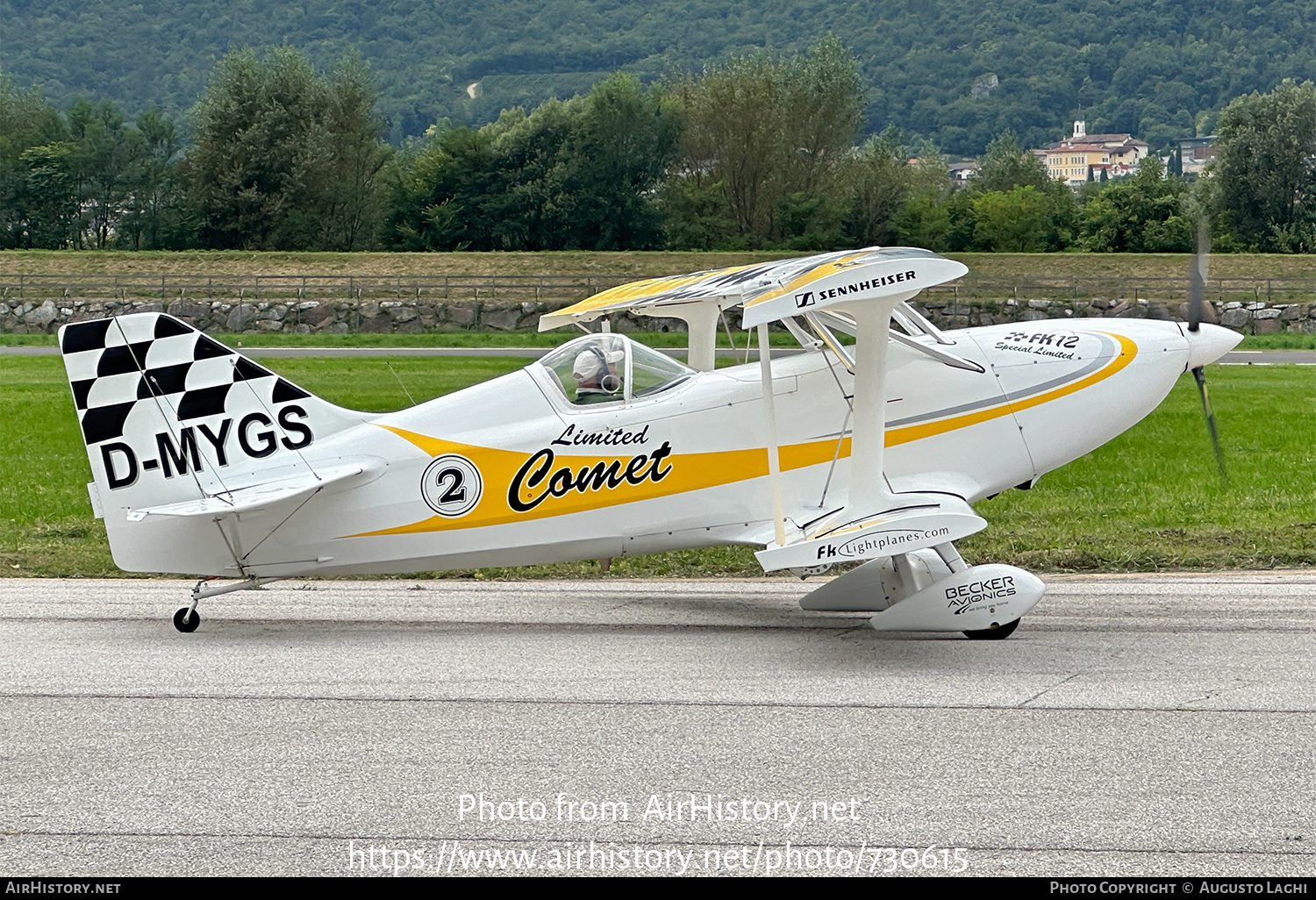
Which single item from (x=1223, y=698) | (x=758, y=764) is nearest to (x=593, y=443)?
(x=758, y=764)

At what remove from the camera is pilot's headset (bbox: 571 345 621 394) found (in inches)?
372

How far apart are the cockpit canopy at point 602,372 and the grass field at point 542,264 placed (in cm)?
3532

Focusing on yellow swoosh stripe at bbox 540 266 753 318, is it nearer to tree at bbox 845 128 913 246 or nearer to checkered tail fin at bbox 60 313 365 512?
checkered tail fin at bbox 60 313 365 512

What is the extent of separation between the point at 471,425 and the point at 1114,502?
8.22m

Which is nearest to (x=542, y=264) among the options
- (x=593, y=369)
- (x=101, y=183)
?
(x=101, y=183)

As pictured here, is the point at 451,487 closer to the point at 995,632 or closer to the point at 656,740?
the point at 656,740

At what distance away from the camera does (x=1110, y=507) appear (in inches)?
565

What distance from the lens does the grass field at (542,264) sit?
1748 inches

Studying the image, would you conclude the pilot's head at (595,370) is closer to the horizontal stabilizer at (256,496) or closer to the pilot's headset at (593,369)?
the pilot's headset at (593,369)

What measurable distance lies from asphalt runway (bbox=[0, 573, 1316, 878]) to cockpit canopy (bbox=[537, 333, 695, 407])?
1.69 m

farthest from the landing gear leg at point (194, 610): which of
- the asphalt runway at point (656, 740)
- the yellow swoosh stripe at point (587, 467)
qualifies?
the yellow swoosh stripe at point (587, 467)

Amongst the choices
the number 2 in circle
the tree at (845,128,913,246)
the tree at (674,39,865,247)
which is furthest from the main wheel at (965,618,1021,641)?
the tree at (674,39,865,247)

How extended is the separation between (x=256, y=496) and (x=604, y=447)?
2354mm

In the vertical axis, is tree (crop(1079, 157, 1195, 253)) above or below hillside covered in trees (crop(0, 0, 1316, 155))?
below
